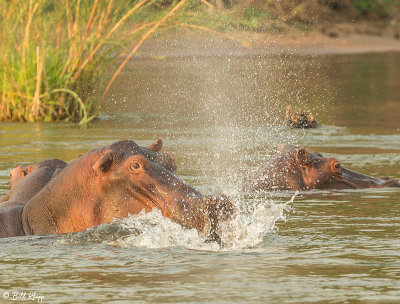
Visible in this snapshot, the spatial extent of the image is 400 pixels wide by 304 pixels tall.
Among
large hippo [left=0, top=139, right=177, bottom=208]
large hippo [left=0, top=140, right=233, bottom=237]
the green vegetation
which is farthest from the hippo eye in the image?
the green vegetation

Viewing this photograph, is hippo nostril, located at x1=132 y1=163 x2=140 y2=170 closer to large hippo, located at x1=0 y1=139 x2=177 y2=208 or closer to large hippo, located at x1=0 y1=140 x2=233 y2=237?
large hippo, located at x1=0 y1=140 x2=233 y2=237

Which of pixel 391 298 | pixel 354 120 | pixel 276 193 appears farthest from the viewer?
pixel 354 120

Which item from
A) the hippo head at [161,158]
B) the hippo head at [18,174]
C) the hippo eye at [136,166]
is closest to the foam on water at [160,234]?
the hippo eye at [136,166]

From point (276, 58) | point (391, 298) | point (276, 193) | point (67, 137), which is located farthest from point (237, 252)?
point (276, 58)

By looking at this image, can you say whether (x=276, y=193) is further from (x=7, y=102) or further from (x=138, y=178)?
(x=7, y=102)

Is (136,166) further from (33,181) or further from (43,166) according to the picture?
(43,166)

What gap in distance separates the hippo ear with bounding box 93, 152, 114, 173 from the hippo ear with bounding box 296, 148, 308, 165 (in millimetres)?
2798

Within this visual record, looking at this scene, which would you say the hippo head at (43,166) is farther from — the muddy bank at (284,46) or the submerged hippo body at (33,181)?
the muddy bank at (284,46)

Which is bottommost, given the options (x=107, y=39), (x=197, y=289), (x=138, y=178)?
(x=197, y=289)

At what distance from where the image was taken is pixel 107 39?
13.7 metres

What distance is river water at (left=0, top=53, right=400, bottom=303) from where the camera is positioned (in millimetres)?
4480

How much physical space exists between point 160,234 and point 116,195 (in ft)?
0.95

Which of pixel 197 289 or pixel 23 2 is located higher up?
pixel 23 2

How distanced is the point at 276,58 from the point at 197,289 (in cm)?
2036
